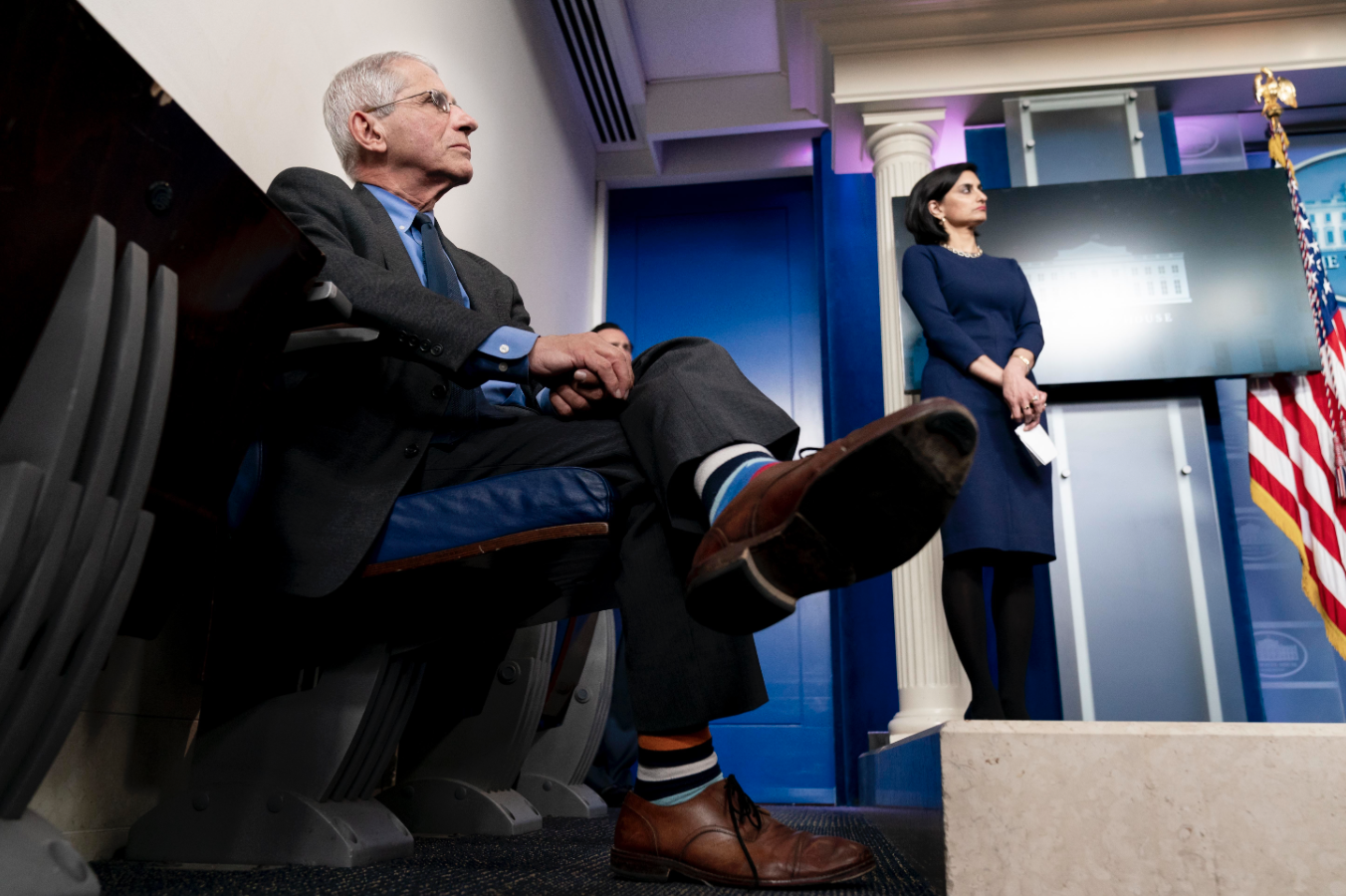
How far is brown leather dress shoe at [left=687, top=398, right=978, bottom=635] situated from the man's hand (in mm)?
309

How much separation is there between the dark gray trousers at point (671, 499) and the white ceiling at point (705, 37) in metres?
3.08

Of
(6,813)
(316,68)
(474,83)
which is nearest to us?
(6,813)

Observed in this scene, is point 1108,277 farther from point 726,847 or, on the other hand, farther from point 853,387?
point 726,847

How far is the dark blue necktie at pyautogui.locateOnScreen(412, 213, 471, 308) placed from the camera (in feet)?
4.12

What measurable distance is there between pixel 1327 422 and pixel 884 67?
1.82 m

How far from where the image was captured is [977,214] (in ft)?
7.41

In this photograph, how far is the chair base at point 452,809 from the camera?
4.92 ft

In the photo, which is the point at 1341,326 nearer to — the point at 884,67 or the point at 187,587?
the point at 884,67

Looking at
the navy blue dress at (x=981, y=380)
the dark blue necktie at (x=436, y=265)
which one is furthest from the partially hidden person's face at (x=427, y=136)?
the navy blue dress at (x=981, y=380)

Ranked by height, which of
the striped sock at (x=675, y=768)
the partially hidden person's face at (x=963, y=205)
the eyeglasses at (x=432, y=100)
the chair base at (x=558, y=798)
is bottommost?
the chair base at (x=558, y=798)

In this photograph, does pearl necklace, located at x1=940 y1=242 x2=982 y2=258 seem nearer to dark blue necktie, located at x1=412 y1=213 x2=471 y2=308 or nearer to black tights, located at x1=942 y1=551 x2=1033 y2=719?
black tights, located at x1=942 y1=551 x2=1033 y2=719

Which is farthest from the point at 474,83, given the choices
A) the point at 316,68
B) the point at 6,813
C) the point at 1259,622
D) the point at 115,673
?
the point at 1259,622

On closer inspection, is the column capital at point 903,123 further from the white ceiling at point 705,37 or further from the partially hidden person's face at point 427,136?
the partially hidden person's face at point 427,136

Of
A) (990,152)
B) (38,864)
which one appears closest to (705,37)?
(990,152)
